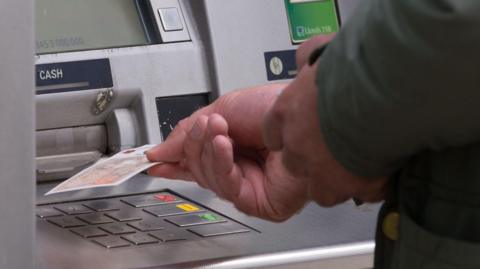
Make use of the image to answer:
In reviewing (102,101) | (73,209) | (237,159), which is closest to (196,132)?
(237,159)

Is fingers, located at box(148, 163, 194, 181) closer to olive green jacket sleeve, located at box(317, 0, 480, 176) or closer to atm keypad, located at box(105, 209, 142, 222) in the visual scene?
atm keypad, located at box(105, 209, 142, 222)

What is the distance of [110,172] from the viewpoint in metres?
1.61

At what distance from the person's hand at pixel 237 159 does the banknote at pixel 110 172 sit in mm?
42

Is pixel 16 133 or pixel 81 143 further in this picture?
pixel 81 143

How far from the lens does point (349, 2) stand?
2.22 metres

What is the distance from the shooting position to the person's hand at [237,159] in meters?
1.42

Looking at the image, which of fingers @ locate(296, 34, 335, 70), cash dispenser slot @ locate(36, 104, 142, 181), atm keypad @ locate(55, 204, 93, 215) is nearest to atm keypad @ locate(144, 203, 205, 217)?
atm keypad @ locate(55, 204, 93, 215)

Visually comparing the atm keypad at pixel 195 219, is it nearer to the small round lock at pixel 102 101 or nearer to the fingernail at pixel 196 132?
the fingernail at pixel 196 132

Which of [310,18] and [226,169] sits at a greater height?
[310,18]

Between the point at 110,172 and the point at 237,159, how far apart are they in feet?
0.70

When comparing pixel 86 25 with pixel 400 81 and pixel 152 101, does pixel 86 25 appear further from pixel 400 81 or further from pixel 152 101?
pixel 400 81

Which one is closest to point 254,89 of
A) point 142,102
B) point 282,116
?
point 142,102

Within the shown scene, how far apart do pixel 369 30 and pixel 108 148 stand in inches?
48.7

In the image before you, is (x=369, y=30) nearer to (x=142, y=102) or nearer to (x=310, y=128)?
(x=310, y=128)
